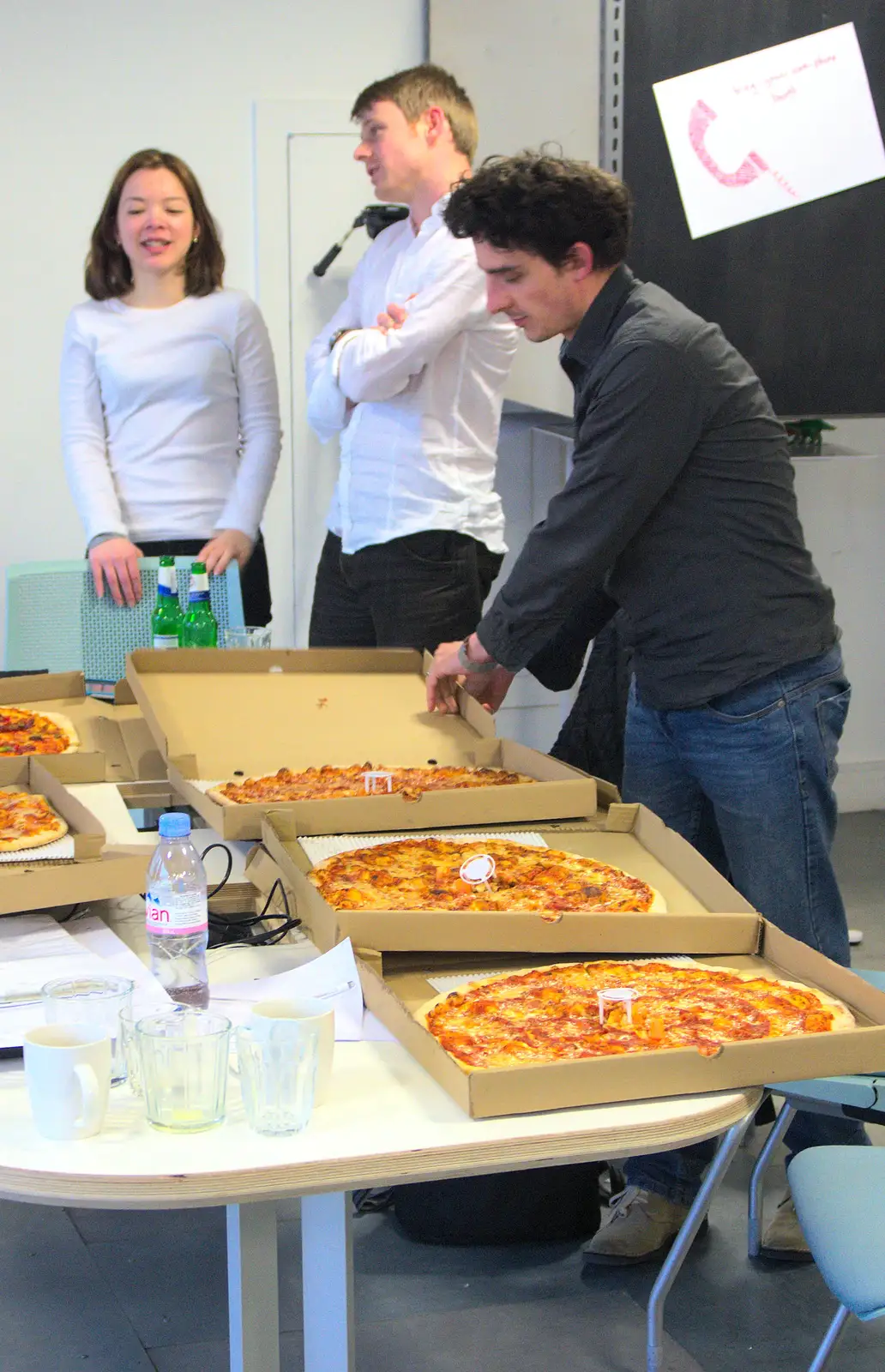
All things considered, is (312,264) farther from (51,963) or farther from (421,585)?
(51,963)

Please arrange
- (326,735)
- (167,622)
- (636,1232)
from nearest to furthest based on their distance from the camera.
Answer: (636,1232) → (326,735) → (167,622)

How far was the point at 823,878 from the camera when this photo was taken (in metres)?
2.09

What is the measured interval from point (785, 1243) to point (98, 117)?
12.4ft

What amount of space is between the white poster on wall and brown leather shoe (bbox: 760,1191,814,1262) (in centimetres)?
229

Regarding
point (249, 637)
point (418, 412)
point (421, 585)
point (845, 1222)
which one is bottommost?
point (845, 1222)

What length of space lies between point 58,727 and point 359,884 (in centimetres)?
95

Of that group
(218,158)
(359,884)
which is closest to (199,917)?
(359,884)

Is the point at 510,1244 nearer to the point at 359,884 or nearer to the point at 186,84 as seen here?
the point at 359,884

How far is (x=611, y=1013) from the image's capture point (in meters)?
1.36

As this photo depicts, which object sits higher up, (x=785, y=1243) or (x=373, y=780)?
(x=373, y=780)

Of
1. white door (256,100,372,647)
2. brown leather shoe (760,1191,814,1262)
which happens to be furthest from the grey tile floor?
white door (256,100,372,647)

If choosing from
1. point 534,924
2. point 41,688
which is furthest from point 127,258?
point 534,924

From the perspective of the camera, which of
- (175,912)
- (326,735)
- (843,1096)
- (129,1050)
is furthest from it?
(326,735)

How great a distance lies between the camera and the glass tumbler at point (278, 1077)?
116cm
